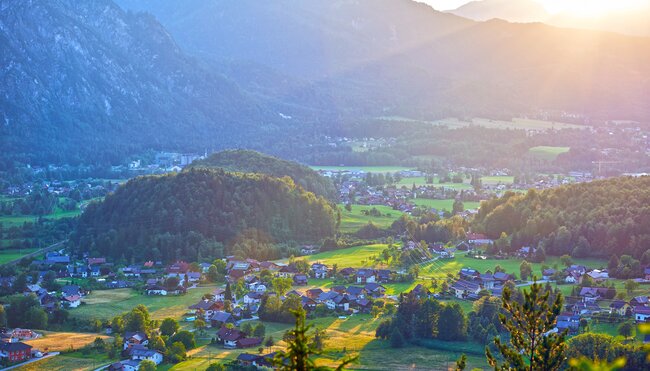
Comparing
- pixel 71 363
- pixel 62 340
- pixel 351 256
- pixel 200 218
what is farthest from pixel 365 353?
pixel 200 218

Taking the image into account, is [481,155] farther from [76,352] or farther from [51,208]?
[76,352]

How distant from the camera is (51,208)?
72.1 meters

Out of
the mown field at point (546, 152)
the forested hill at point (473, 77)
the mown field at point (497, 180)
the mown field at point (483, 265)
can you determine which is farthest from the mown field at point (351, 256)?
the forested hill at point (473, 77)

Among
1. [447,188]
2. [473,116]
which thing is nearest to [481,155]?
[447,188]

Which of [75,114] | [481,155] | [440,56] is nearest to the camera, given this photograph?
[481,155]

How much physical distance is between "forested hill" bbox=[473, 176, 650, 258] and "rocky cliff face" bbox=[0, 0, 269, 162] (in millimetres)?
63306

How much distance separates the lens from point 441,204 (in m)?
75.4

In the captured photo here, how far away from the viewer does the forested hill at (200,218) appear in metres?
56.4

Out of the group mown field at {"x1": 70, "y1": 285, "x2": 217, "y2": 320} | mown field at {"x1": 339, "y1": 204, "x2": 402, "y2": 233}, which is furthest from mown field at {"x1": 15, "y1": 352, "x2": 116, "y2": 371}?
mown field at {"x1": 339, "y1": 204, "x2": 402, "y2": 233}

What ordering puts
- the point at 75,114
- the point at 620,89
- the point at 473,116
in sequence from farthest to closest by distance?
1. the point at 620,89
2. the point at 473,116
3. the point at 75,114

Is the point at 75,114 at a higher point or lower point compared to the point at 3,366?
higher

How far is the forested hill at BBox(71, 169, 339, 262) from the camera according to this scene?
56.4 metres

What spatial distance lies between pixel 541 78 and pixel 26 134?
322 feet

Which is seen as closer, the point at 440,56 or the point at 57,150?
the point at 57,150
